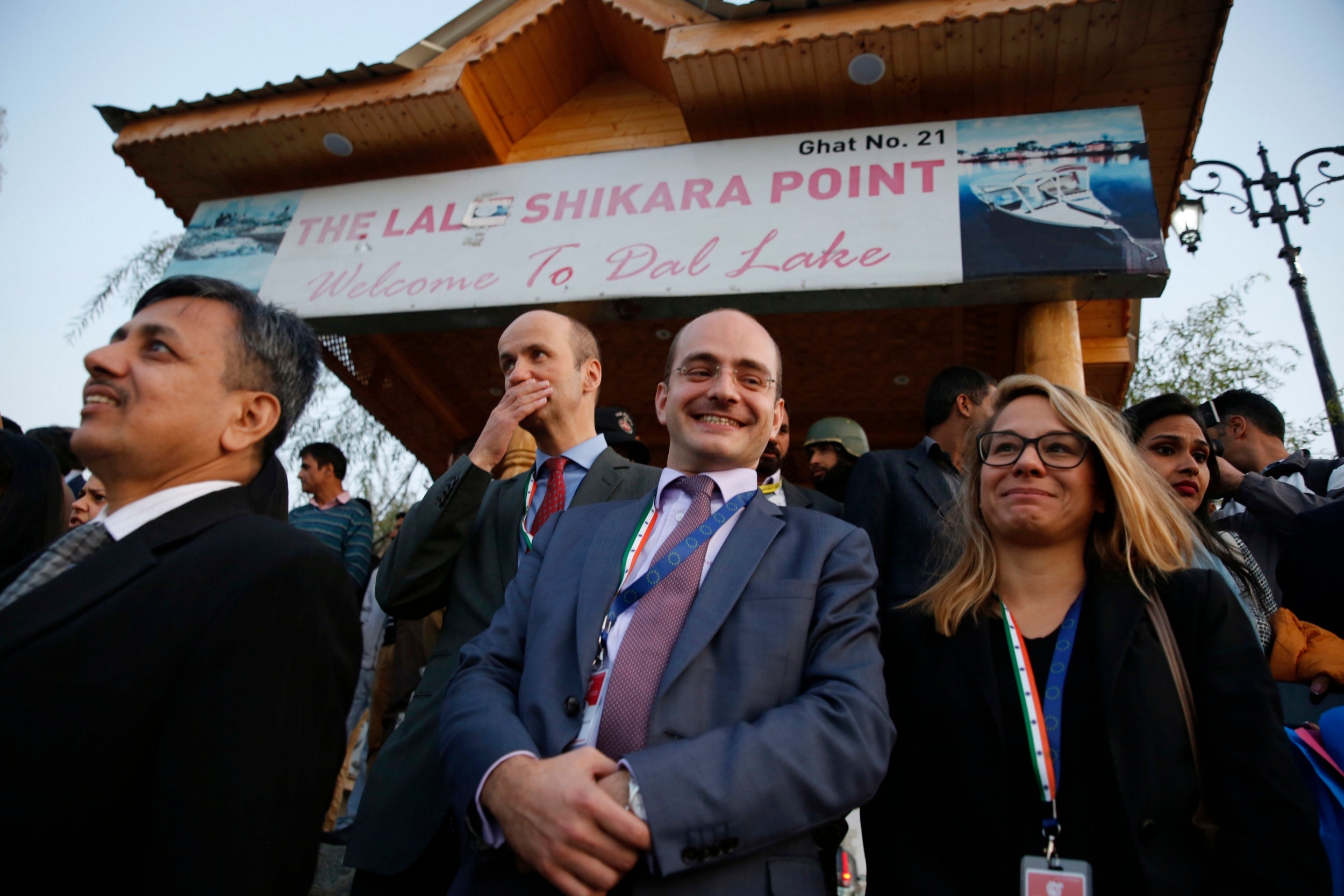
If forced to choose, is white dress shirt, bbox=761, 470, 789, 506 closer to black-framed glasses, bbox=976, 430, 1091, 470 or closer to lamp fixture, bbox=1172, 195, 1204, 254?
black-framed glasses, bbox=976, 430, 1091, 470

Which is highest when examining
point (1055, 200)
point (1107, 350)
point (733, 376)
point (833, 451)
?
point (1107, 350)

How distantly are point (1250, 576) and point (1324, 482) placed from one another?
4.23 ft

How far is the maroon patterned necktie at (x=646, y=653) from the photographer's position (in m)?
1.44

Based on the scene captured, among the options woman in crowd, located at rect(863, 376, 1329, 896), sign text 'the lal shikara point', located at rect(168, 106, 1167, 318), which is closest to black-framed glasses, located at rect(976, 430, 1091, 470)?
woman in crowd, located at rect(863, 376, 1329, 896)

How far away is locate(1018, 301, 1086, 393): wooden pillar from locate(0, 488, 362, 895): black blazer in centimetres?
443

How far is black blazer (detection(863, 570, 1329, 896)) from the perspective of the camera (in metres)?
1.44

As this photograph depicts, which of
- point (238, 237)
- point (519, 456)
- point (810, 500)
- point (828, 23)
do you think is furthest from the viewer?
point (238, 237)

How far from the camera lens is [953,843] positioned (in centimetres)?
166

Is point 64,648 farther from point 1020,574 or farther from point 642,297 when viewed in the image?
point 642,297

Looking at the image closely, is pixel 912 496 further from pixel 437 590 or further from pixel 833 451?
pixel 437 590

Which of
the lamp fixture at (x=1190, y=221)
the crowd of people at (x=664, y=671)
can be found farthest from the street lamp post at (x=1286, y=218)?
the crowd of people at (x=664, y=671)

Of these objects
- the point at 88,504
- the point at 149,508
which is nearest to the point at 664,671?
the point at 149,508

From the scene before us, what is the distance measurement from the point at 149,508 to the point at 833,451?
3.38 meters

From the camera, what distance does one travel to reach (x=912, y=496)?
2891mm
